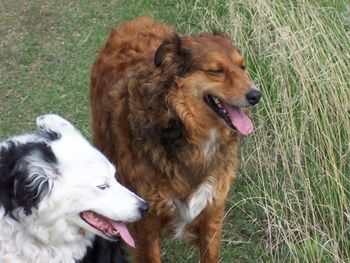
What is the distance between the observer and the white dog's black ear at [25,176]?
8.60ft

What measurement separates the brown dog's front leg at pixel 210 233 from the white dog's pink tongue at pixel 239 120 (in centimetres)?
58

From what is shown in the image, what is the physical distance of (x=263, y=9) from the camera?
15.0 feet

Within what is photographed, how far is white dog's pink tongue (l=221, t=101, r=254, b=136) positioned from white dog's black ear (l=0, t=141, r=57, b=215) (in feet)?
3.27

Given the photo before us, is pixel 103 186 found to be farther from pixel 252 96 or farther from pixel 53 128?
pixel 252 96

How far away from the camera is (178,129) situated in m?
3.37

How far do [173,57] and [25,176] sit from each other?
1048 mm

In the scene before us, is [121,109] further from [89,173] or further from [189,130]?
[89,173]

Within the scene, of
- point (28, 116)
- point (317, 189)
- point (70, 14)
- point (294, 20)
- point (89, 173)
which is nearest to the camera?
point (89, 173)

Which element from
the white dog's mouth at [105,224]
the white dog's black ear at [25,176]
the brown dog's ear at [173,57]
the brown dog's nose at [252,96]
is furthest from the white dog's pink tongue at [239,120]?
the white dog's black ear at [25,176]

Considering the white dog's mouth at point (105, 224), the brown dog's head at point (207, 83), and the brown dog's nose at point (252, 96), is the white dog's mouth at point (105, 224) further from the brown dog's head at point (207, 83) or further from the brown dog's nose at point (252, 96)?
the brown dog's nose at point (252, 96)

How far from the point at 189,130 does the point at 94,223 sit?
785 millimetres

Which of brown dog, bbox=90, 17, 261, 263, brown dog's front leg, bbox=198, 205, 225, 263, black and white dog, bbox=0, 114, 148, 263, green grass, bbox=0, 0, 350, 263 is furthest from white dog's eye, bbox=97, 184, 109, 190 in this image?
green grass, bbox=0, 0, 350, 263

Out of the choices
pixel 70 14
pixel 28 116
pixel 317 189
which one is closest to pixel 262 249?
pixel 317 189

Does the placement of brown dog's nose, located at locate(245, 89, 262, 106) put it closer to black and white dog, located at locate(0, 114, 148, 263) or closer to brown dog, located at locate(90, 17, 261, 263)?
brown dog, located at locate(90, 17, 261, 263)
